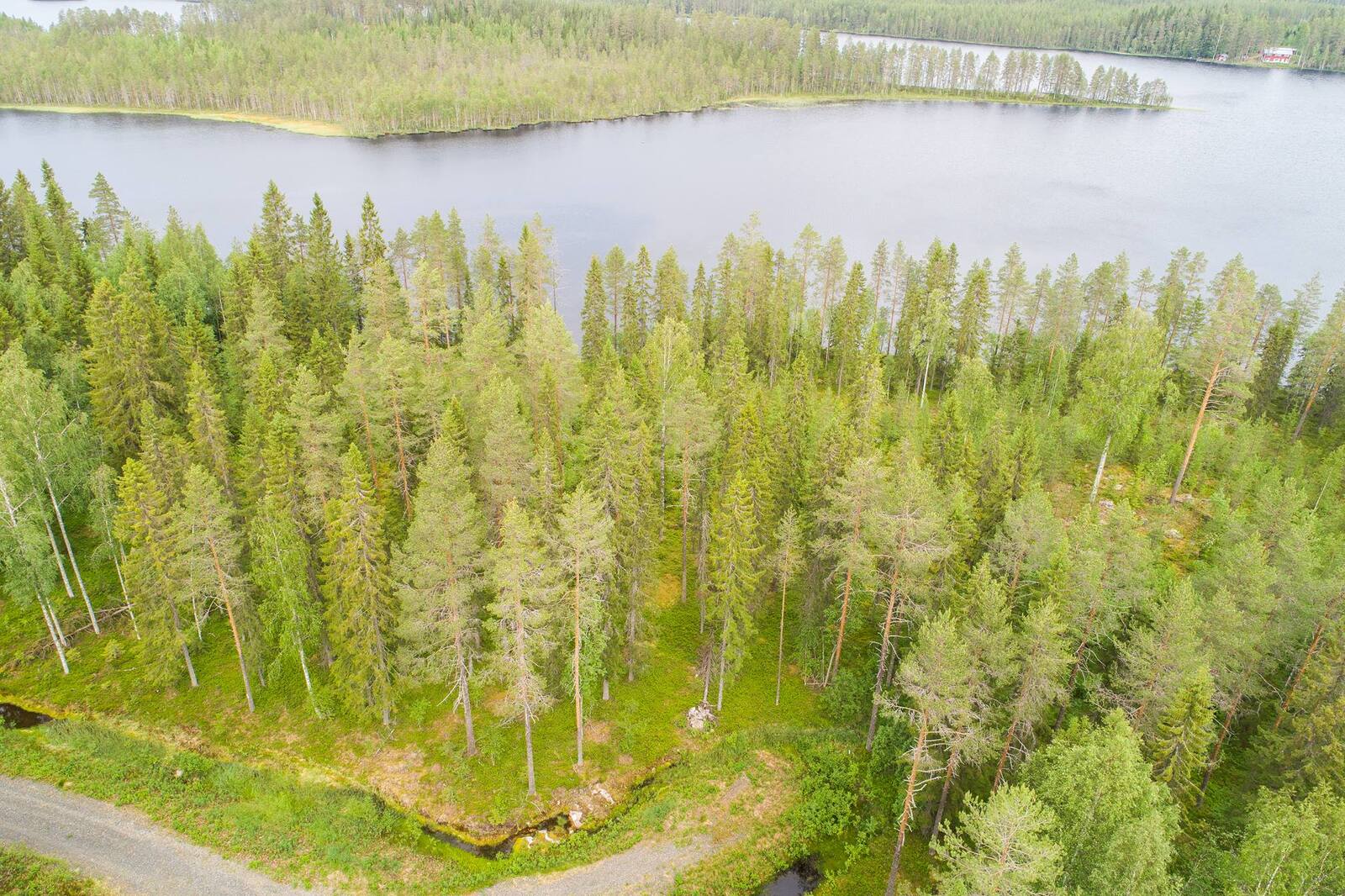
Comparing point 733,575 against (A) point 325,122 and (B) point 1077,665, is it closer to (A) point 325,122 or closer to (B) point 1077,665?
(B) point 1077,665

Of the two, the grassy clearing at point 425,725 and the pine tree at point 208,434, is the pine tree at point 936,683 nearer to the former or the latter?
the grassy clearing at point 425,725

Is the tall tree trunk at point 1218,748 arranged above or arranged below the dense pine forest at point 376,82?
below

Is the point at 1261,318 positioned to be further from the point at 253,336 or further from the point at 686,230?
the point at 253,336

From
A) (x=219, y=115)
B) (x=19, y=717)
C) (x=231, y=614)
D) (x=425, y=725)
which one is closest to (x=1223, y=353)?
(x=425, y=725)

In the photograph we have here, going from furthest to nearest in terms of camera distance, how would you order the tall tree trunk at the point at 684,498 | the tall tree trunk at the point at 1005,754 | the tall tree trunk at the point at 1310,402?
the tall tree trunk at the point at 1310,402 → the tall tree trunk at the point at 684,498 → the tall tree trunk at the point at 1005,754

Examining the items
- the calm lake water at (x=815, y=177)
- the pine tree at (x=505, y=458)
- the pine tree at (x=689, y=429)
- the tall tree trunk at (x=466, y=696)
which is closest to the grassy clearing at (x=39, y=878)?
the tall tree trunk at (x=466, y=696)

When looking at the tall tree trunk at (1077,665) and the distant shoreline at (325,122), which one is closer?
the tall tree trunk at (1077,665)
